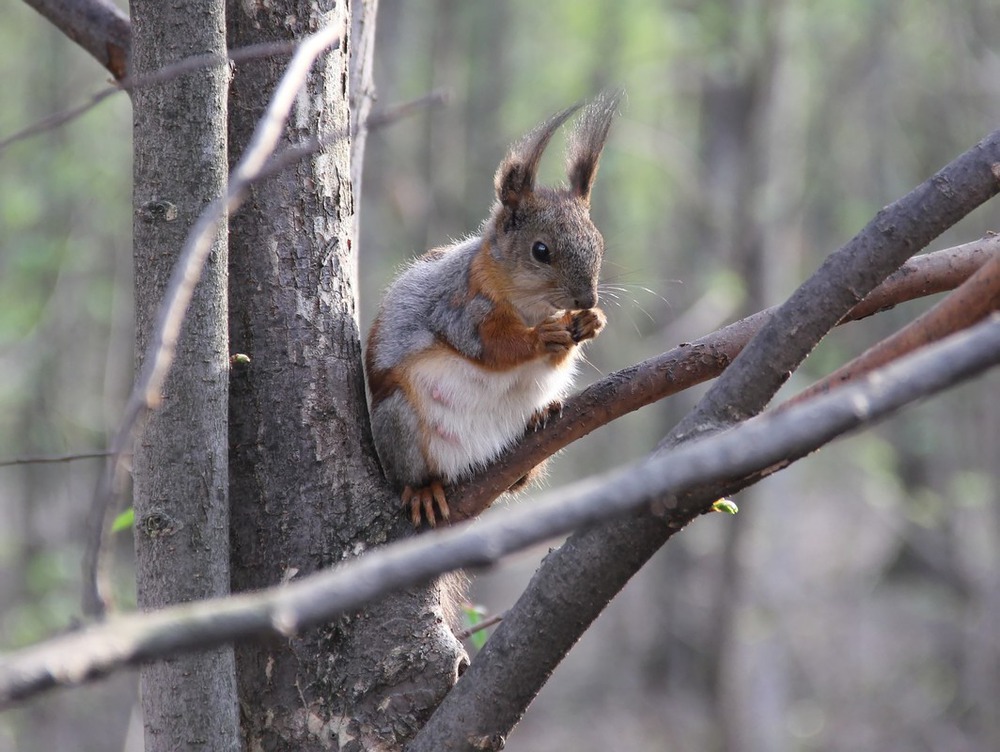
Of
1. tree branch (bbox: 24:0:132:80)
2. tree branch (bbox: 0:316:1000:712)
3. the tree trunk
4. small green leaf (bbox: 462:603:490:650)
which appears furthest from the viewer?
small green leaf (bbox: 462:603:490:650)

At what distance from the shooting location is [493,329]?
247cm

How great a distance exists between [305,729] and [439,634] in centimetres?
27

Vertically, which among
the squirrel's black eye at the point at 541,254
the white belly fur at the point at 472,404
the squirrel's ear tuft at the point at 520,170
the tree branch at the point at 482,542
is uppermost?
the squirrel's ear tuft at the point at 520,170

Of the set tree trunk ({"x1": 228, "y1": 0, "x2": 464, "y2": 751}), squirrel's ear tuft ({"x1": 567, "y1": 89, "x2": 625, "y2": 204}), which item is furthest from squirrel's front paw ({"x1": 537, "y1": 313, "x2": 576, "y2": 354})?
tree trunk ({"x1": 228, "y1": 0, "x2": 464, "y2": 751})

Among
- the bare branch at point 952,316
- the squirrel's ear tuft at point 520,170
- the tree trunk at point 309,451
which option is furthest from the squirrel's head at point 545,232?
the bare branch at point 952,316

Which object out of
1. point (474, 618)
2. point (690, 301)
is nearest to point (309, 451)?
point (474, 618)

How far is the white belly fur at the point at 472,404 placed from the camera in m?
2.26

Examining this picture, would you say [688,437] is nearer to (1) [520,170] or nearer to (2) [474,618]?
(2) [474,618]

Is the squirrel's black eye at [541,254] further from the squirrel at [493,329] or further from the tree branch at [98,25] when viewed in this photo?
the tree branch at [98,25]

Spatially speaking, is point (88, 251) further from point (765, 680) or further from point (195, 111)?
point (195, 111)

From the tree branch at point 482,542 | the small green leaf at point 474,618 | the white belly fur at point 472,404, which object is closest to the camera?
the tree branch at point 482,542

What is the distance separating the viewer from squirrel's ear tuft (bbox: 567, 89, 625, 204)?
2395mm

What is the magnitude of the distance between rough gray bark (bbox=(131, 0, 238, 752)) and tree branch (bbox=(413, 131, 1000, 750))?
0.35 m

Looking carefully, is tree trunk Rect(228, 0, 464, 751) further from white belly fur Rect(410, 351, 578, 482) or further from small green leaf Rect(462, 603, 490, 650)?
white belly fur Rect(410, 351, 578, 482)
